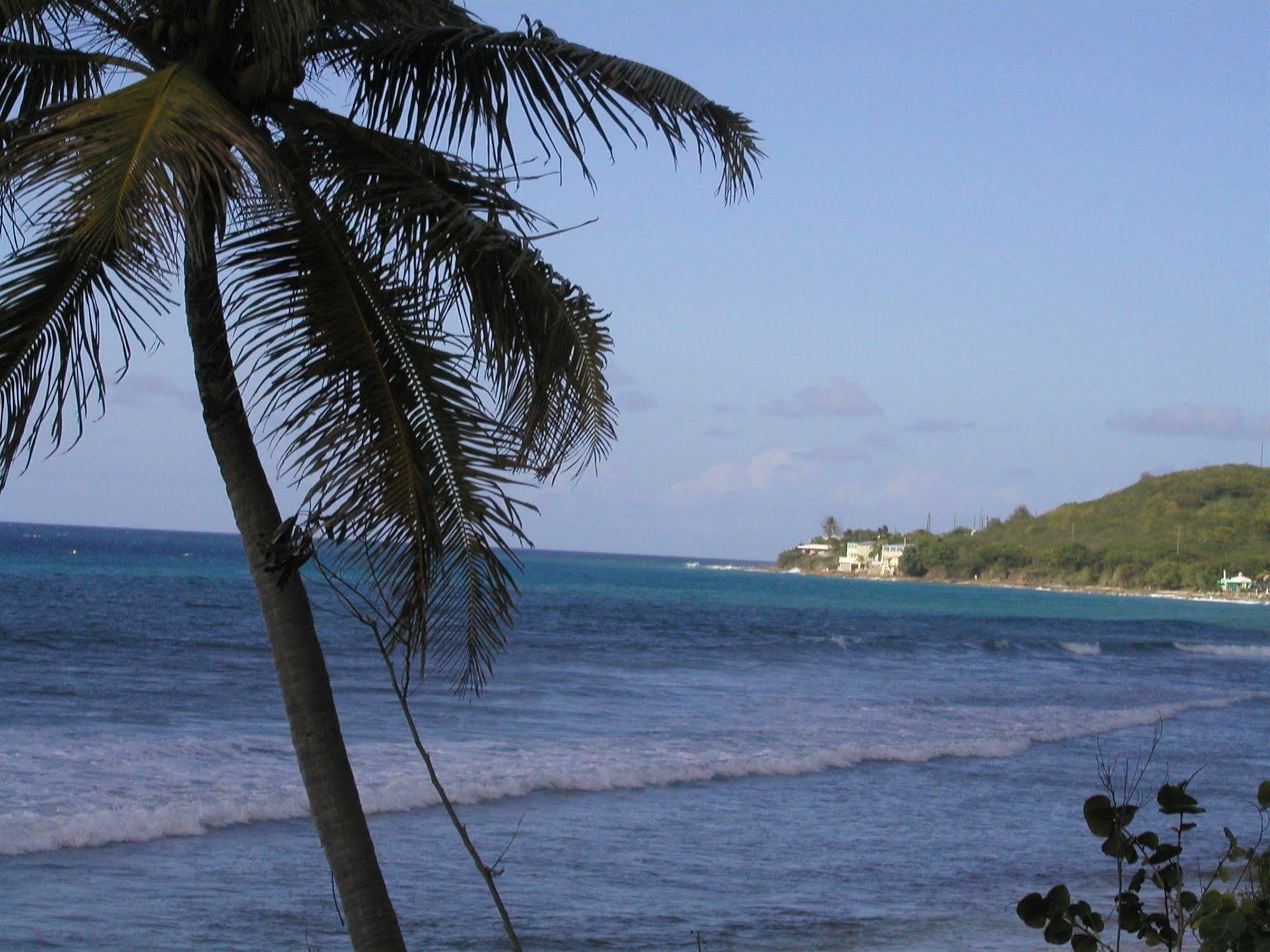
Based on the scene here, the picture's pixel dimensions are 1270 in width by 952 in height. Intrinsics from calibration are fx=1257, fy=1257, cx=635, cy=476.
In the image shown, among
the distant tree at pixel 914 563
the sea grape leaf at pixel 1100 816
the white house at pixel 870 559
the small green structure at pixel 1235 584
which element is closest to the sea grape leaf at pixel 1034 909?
the sea grape leaf at pixel 1100 816

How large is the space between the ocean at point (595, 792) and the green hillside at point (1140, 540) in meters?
111

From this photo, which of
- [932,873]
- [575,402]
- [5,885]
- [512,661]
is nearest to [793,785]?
[932,873]

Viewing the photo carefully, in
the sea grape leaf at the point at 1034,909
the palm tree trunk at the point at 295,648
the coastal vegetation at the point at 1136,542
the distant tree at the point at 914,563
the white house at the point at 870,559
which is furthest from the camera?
the white house at the point at 870,559

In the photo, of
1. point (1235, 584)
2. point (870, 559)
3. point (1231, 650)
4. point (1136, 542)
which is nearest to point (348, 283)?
point (1231, 650)

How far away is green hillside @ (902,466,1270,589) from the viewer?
439ft

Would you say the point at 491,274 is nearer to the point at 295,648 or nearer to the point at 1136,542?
the point at 295,648

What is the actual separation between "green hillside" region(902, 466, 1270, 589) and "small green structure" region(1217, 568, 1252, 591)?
3.71 feet

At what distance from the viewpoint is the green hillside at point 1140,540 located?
134m

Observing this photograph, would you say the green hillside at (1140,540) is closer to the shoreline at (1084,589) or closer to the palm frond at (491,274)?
the shoreline at (1084,589)

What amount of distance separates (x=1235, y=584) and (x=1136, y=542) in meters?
23.0

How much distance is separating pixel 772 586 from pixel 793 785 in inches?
4363

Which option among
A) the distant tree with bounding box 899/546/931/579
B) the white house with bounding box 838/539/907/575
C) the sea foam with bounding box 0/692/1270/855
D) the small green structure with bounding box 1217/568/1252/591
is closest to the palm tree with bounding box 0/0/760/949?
the sea foam with bounding box 0/692/1270/855

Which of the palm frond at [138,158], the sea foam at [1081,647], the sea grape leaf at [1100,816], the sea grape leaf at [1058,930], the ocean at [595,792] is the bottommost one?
the sea foam at [1081,647]

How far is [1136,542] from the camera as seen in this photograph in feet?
478
